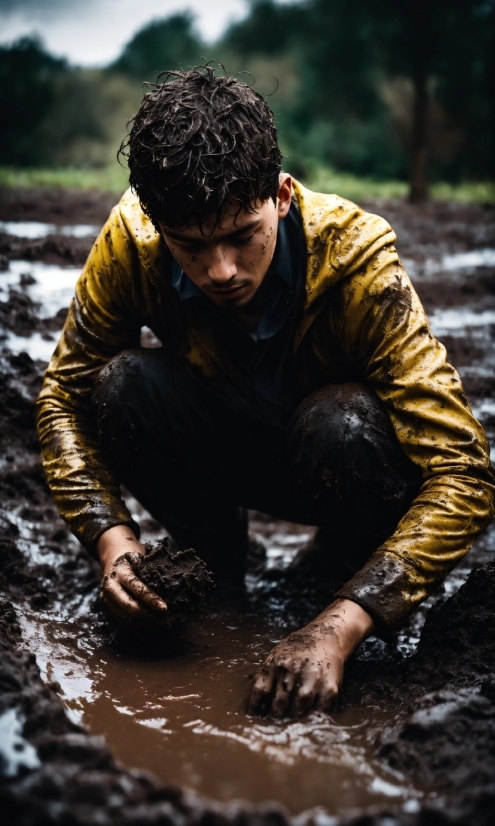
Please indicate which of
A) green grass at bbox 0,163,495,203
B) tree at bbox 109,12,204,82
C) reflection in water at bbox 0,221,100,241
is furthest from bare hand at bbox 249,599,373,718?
tree at bbox 109,12,204,82

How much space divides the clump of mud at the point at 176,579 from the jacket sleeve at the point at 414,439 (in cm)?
36

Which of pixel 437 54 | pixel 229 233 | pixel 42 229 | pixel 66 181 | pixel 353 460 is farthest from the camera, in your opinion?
pixel 437 54

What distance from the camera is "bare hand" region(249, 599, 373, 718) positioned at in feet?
5.60

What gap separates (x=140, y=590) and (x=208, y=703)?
0.31m

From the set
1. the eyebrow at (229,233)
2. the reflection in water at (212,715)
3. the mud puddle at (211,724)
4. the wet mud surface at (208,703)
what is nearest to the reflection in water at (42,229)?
the wet mud surface at (208,703)

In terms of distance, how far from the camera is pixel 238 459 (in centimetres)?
243

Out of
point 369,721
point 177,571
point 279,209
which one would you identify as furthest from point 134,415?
point 369,721

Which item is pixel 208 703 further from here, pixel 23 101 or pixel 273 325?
pixel 23 101

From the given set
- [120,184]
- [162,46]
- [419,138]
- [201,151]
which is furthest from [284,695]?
[162,46]

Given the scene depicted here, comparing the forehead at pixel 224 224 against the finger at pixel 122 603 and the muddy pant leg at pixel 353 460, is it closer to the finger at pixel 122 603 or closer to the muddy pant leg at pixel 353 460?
the muddy pant leg at pixel 353 460

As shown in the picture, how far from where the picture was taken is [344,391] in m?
2.09

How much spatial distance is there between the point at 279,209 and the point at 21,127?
9.98 metres

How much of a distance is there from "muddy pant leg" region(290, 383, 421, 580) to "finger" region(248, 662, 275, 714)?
515mm

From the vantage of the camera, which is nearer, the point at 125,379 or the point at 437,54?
the point at 125,379
